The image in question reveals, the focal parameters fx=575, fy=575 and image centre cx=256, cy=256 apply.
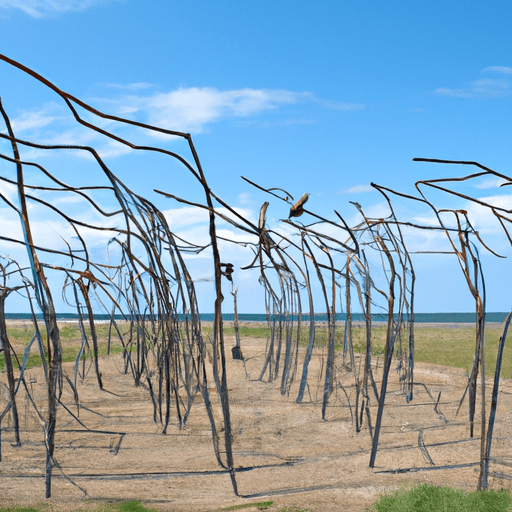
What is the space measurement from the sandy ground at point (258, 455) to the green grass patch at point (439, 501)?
370mm

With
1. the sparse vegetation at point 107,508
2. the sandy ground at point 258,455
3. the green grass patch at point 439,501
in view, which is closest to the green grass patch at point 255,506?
the sandy ground at point 258,455

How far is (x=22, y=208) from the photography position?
11.5 feet

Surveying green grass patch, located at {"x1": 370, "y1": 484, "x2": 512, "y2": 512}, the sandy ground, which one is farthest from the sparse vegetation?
green grass patch, located at {"x1": 370, "y1": 484, "x2": 512, "y2": 512}

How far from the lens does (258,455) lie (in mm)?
5242

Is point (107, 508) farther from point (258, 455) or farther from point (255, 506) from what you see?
point (258, 455)

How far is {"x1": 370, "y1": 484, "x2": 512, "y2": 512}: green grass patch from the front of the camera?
3406 mm

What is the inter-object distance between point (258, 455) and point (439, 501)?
213 centimetres

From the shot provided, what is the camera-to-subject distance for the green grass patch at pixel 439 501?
11.2ft

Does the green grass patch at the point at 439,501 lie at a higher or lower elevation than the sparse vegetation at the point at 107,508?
higher

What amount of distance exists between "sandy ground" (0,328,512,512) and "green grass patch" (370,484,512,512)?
370 millimetres

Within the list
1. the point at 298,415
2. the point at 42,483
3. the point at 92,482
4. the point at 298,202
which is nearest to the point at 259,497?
the point at 92,482

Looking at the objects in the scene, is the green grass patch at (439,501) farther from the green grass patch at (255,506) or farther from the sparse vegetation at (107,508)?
the sparse vegetation at (107,508)

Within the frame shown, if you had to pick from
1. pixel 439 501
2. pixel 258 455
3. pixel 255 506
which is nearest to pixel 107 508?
pixel 255 506

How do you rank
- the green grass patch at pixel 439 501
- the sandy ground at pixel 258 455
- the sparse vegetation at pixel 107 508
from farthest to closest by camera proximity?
1. the sandy ground at pixel 258 455
2. the sparse vegetation at pixel 107 508
3. the green grass patch at pixel 439 501
